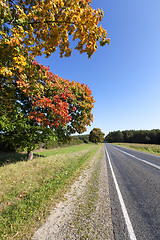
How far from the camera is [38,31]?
301cm

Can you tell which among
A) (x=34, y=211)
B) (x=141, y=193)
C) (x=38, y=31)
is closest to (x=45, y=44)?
(x=38, y=31)

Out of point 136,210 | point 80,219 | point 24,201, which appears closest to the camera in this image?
point 80,219

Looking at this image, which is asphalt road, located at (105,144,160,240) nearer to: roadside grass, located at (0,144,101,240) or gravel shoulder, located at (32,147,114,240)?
gravel shoulder, located at (32,147,114,240)

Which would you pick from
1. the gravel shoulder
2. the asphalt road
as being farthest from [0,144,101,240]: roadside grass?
the asphalt road

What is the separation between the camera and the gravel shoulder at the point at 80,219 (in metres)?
2.54

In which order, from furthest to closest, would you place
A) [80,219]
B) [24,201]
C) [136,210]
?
[24,201] < [136,210] < [80,219]

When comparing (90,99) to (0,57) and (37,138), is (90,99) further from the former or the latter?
(0,57)

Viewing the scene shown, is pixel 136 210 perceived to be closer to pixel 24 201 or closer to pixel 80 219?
pixel 80 219

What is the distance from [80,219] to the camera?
3066 millimetres

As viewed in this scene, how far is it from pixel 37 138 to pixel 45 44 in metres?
6.87

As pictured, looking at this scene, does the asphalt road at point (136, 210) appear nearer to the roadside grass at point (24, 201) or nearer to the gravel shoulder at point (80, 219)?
the gravel shoulder at point (80, 219)

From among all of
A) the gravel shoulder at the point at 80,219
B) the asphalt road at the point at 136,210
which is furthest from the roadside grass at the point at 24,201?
the asphalt road at the point at 136,210

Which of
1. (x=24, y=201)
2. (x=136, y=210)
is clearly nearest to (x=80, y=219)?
(x=136, y=210)

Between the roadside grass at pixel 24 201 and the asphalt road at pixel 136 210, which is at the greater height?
the roadside grass at pixel 24 201
